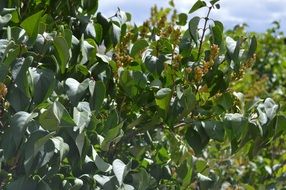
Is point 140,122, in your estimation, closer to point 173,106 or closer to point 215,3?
point 173,106

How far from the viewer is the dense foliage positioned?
71.9 inches

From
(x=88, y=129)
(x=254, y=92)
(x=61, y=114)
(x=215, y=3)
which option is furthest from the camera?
(x=254, y=92)

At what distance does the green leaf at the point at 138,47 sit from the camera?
7.87ft

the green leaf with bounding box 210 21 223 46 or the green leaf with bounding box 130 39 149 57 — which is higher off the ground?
the green leaf with bounding box 210 21 223 46

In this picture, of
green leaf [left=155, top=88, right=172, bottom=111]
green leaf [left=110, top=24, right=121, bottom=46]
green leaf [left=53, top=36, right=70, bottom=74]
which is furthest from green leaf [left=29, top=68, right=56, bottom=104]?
green leaf [left=110, top=24, right=121, bottom=46]

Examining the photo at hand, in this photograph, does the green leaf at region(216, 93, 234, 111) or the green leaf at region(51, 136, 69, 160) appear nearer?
the green leaf at region(51, 136, 69, 160)

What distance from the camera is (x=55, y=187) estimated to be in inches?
75.8

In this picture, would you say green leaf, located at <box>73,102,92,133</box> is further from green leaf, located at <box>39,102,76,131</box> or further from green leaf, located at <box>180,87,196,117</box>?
green leaf, located at <box>180,87,196,117</box>

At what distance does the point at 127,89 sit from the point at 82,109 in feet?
1.20

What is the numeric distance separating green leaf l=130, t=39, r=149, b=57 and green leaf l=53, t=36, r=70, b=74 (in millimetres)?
420

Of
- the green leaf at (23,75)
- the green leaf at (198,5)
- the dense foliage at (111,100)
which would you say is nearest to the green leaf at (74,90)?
the dense foliage at (111,100)

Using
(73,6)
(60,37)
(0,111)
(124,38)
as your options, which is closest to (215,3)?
(124,38)

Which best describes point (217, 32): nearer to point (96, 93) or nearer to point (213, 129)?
point (213, 129)

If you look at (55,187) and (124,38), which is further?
(124,38)
